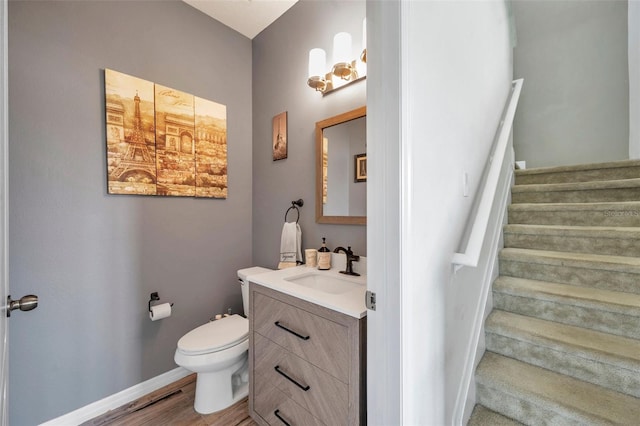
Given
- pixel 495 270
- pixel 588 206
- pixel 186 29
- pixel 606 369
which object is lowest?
pixel 606 369

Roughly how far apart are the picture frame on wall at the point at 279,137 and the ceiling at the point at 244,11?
82 centimetres

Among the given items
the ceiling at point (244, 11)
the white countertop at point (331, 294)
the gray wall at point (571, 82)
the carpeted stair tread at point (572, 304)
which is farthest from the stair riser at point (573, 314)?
the ceiling at point (244, 11)

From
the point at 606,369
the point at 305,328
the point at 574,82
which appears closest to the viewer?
the point at 606,369

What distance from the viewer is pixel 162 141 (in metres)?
1.93

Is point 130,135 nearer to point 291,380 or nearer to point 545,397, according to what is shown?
point 291,380

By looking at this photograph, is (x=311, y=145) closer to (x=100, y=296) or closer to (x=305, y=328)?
(x=305, y=328)

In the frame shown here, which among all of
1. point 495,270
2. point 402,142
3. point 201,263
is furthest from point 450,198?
point 201,263

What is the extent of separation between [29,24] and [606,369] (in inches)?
129

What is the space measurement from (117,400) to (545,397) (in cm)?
236

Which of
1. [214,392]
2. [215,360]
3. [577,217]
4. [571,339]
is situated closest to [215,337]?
[215,360]

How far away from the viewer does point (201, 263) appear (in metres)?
2.17

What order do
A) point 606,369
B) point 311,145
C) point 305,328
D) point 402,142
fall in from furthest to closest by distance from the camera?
point 311,145 < point 305,328 < point 606,369 < point 402,142

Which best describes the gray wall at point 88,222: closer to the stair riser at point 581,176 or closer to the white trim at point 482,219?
the white trim at point 482,219

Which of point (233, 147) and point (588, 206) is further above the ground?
point (233, 147)
